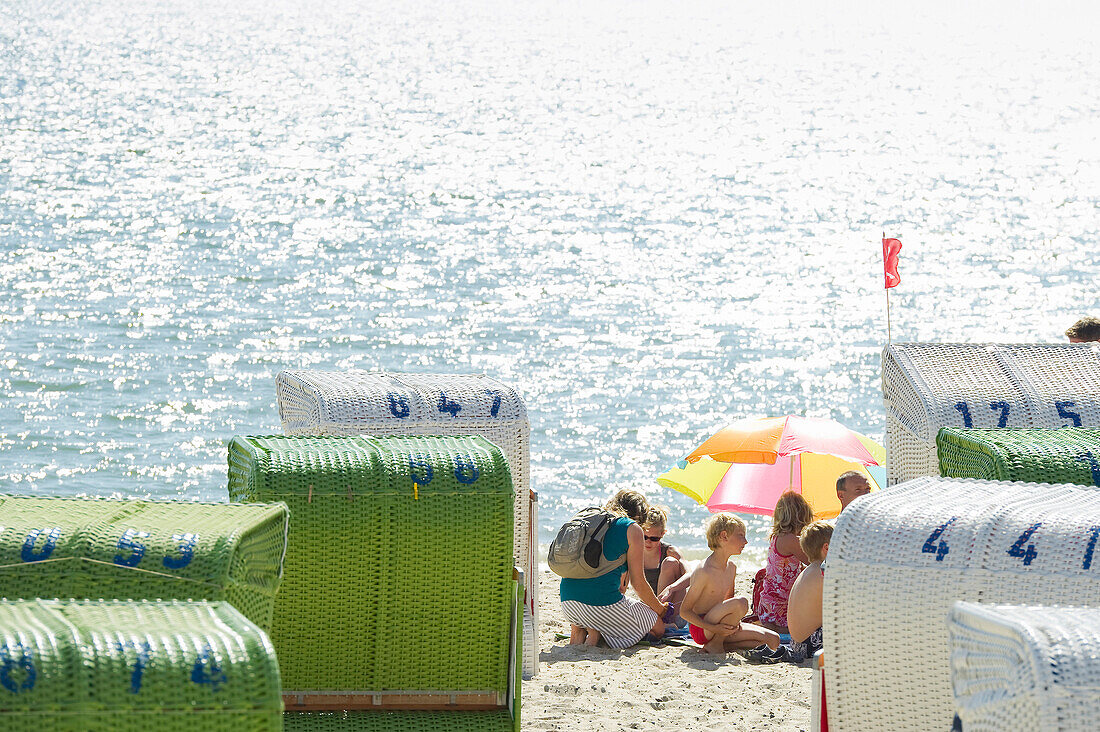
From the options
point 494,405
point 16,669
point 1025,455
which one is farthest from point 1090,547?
point 494,405

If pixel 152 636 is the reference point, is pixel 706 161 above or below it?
above

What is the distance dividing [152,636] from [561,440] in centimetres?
1457

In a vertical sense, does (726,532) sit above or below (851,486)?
below

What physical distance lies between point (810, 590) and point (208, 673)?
11.6 ft

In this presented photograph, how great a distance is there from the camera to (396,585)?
4.44 meters

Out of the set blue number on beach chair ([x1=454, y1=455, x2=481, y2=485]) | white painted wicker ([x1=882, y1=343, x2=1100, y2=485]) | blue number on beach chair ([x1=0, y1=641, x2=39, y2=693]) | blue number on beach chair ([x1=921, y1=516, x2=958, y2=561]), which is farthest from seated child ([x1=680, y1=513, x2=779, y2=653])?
blue number on beach chair ([x1=0, y1=641, x2=39, y2=693])

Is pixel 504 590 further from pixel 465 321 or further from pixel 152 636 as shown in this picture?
pixel 465 321

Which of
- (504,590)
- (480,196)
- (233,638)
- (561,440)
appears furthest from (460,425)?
(480,196)

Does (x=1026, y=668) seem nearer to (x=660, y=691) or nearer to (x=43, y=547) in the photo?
(x=43, y=547)

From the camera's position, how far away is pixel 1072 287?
29.8 metres

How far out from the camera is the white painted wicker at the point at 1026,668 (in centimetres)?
243

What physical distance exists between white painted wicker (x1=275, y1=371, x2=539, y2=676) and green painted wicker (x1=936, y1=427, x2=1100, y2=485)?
173 centimetres

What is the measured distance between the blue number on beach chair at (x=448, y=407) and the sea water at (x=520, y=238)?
7.09 meters

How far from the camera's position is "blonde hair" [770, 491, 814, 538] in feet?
23.0
